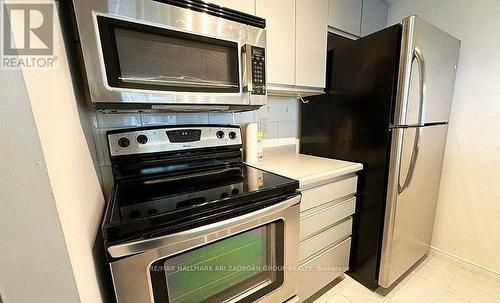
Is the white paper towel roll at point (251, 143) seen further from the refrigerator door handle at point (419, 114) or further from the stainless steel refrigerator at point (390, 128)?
the refrigerator door handle at point (419, 114)

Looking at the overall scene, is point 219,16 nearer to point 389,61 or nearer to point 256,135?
point 256,135

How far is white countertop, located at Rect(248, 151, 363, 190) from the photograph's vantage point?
106 cm

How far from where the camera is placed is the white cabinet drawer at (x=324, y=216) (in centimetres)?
110

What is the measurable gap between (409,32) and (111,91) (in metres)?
1.38

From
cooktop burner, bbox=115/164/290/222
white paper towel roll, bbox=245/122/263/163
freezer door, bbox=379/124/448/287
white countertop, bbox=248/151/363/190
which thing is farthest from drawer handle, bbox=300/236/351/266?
white paper towel roll, bbox=245/122/263/163

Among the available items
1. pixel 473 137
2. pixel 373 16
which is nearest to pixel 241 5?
pixel 373 16

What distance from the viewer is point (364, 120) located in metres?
1.26

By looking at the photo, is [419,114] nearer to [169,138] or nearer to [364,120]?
[364,120]

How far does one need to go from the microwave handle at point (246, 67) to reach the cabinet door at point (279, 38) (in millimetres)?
218

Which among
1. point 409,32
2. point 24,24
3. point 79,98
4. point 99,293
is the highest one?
point 409,32

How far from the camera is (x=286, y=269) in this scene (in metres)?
0.98

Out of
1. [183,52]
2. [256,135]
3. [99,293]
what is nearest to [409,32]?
[256,135]

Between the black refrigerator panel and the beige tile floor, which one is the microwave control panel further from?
the beige tile floor

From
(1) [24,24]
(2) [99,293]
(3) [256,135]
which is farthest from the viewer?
(3) [256,135]
